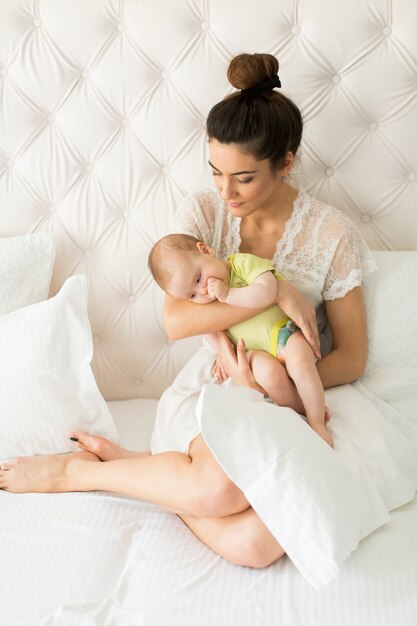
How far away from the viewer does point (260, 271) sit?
64.9 inches

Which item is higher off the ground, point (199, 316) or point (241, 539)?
point (199, 316)

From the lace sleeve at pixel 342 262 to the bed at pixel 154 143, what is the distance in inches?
4.2

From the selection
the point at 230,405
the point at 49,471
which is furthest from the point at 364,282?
the point at 49,471

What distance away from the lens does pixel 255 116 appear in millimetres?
1637

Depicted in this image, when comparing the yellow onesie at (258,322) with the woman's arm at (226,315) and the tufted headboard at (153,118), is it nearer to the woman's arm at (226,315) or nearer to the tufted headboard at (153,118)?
the woman's arm at (226,315)

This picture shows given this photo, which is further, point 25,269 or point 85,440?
point 25,269

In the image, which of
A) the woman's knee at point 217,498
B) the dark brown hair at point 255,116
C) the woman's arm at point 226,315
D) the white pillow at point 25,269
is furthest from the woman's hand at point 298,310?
the white pillow at point 25,269

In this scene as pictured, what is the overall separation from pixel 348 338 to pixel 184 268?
0.50 metres

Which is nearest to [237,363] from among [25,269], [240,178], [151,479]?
[151,479]

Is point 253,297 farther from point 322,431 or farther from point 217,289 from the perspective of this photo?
point 322,431

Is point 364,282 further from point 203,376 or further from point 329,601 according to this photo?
point 329,601

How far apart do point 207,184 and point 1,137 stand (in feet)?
2.04

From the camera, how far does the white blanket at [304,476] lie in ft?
4.28

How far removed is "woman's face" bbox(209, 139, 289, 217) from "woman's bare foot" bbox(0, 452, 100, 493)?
2.46 feet
